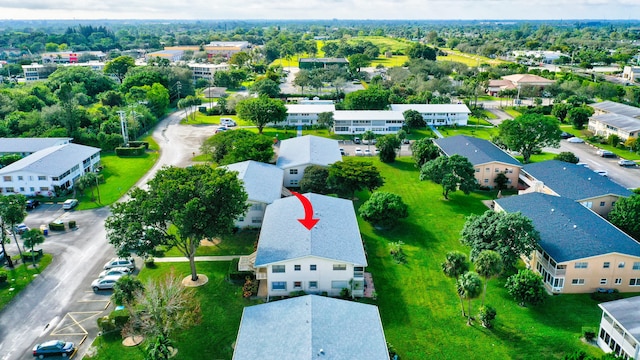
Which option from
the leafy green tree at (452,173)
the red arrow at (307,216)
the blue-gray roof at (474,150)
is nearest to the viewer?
the red arrow at (307,216)

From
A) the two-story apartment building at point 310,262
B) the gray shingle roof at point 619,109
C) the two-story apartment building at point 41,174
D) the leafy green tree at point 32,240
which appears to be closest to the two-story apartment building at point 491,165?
the two-story apartment building at point 310,262

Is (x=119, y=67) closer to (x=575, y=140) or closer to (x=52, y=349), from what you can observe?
(x=575, y=140)

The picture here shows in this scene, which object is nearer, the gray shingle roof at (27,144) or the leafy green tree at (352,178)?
the leafy green tree at (352,178)

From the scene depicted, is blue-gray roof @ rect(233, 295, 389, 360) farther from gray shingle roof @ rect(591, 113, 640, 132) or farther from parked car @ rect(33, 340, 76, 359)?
gray shingle roof @ rect(591, 113, 640, 132)

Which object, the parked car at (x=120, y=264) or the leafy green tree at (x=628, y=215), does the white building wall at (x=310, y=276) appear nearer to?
the parked car at (x=120, y=264)

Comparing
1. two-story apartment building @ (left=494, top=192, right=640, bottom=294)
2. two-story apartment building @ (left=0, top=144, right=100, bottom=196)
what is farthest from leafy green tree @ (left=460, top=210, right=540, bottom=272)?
two-story apartment building @ (left=0, top=144, right=100, bottom=196)

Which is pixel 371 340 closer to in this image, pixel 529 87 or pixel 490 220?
pixel 490 220

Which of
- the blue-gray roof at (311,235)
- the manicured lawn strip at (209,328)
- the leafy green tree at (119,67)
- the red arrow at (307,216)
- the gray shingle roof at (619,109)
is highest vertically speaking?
the leafy green tree at (119,67)
